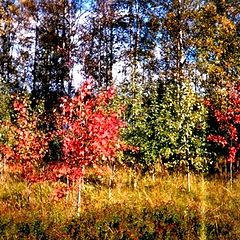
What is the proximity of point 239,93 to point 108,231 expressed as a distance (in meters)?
9.04

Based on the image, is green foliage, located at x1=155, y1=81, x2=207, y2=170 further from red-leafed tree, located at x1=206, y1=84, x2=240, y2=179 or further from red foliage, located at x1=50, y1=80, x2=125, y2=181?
red foliage, located at x1=50, y1=80, x2=125, y2=181

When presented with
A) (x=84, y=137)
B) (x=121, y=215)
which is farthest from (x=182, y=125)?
(x=121, y=215)

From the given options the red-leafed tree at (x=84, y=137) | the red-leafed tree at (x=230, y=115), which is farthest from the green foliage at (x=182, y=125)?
the red-leafed tree at (x=84, y=137)

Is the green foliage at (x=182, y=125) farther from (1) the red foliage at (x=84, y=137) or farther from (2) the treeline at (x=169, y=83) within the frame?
(1) the red foliage at (x=84, y=137)

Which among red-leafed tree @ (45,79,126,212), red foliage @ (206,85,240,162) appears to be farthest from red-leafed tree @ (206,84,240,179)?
red-leafed tree @ (45,79,126,212)

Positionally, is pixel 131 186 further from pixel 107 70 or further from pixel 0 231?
→ pixel 107 70

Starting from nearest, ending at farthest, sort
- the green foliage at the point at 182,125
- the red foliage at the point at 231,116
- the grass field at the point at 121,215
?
the grass field at the point at 121,215 < the red foliage at the point at 231,116 < the green foliage at the point at 182,125

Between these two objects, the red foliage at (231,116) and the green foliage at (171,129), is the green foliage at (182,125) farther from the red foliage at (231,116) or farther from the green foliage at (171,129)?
the red foliage at (231,116)

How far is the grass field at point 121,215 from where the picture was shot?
27.8 ft

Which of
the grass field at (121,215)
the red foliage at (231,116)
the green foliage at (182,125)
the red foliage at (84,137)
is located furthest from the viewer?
the green foliage at (182,125)

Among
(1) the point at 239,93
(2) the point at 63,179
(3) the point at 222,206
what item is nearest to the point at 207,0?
(1) the point at 239,93

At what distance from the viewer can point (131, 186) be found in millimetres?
15766

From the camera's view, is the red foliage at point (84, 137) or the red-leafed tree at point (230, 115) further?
the red-leafed tree at point (230, 115)

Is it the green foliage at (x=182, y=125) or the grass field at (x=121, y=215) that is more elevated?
the green foliage at (x=182, y=125)
